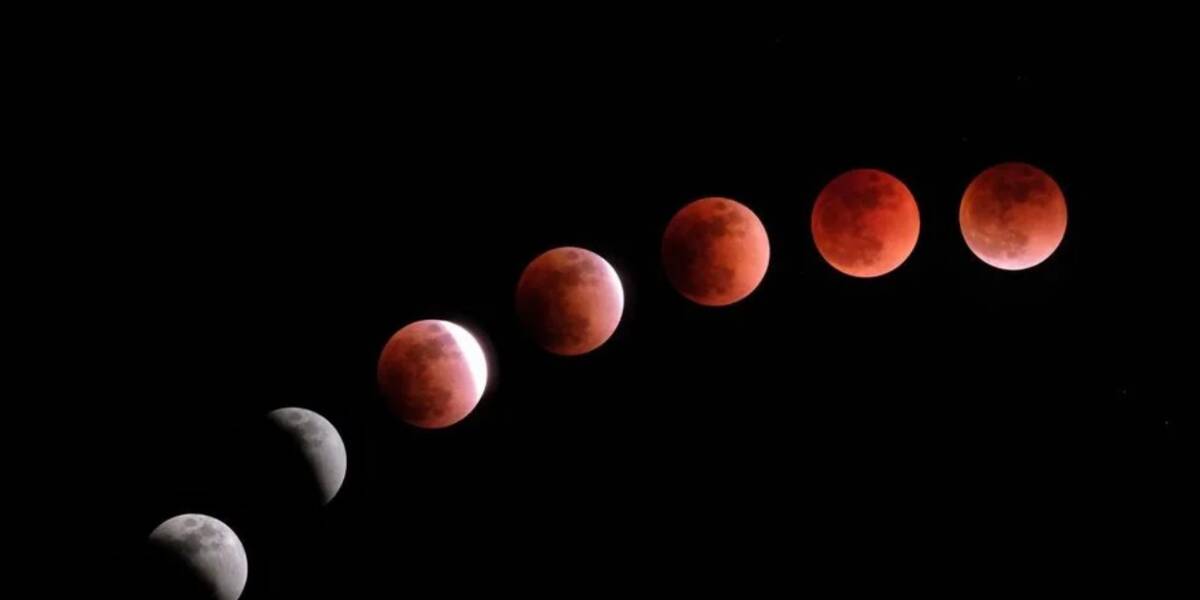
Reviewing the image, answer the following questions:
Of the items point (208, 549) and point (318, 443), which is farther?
point (318, 443)

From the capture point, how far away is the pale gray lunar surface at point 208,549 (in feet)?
13.5

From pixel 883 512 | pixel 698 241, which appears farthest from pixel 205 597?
pixel 883 512

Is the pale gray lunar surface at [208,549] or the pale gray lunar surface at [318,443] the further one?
the pale gray lunar surface at [318,443]

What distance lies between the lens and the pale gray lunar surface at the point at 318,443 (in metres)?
4.33

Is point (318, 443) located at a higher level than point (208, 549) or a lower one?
higher

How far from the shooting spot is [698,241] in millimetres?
4199

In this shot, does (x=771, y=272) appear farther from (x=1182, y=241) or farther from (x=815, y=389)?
(x=1182, y=241)

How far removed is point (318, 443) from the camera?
4.37 metres

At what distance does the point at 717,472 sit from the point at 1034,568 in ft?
7.53

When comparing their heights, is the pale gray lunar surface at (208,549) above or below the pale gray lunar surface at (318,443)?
below

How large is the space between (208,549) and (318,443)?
2.08 ft

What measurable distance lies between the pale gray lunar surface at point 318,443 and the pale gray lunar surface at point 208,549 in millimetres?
450

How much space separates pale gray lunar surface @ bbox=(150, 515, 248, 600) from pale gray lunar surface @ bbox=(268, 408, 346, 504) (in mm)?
450

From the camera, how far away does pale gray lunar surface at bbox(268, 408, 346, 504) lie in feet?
14.2
